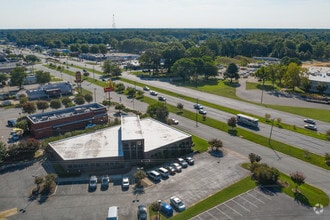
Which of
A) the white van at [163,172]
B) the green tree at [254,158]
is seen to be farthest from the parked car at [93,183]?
the green tree at [254,158]

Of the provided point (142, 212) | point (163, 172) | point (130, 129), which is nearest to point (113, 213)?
point (142, 212)

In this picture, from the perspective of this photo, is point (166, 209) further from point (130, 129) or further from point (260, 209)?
point (130, 129)

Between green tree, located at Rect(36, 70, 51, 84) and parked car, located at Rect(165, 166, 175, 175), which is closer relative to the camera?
parked car, located at Rect(165, 166, 175, 175)

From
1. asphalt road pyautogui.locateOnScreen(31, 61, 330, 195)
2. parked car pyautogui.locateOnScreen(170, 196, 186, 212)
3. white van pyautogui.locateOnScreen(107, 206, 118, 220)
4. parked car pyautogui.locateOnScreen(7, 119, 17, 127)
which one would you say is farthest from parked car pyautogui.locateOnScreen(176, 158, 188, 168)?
parked car pyautogui.locateOnScreen(7, 119, 17, 127)

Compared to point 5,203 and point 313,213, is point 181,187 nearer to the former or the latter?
point 313,213

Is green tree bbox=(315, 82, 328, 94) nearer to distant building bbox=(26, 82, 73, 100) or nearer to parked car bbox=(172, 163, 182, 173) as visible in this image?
parked car bbox=(172, 163, 182, 173)

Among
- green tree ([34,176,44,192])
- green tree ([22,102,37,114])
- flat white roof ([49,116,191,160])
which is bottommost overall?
green tree ([34,176,44,192])
